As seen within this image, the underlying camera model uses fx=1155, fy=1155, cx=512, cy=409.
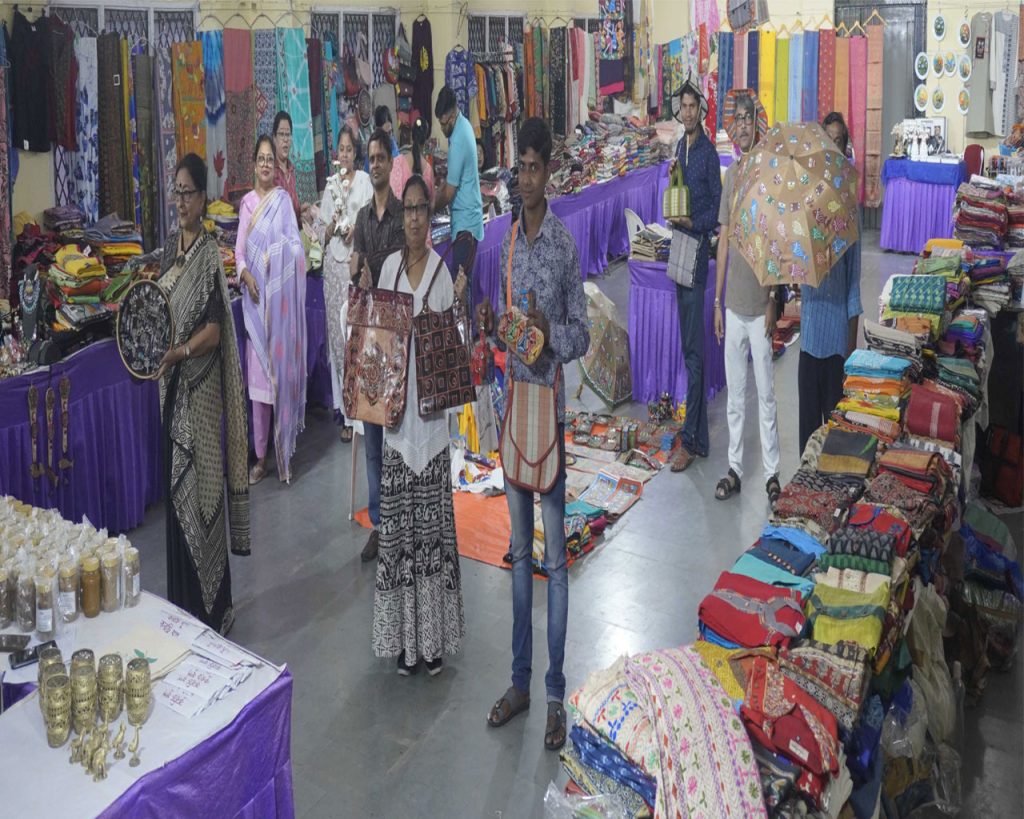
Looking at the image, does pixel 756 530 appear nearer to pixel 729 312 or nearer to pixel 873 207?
pixel 729 312

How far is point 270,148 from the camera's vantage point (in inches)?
220

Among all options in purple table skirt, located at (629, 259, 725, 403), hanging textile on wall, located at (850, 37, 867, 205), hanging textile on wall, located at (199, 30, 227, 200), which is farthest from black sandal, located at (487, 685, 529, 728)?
hanging textile on wall, located at (850, 37, 867, 205)

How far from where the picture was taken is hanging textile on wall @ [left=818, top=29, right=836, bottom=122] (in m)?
12.3

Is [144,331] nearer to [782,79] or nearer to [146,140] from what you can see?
[146,140]

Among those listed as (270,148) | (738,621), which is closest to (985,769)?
(738,621)

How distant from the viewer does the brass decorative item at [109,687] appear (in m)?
2.62

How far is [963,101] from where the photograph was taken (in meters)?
12.0

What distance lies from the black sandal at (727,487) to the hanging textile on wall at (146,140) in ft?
12.3

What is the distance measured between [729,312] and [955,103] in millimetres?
7940

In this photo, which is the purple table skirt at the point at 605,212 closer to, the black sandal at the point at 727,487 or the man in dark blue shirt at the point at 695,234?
the man in dark blue shirt at the point at 695,234

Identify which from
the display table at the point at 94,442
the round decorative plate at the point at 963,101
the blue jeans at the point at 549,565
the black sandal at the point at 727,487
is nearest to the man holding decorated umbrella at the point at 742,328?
the black sandal at the point at 727,487

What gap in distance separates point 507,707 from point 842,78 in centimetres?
1034

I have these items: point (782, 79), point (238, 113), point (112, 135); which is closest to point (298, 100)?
point (238, 113)

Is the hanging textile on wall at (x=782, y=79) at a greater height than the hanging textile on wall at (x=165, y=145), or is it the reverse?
the hanging textile on wall at (x=782, y=79)
